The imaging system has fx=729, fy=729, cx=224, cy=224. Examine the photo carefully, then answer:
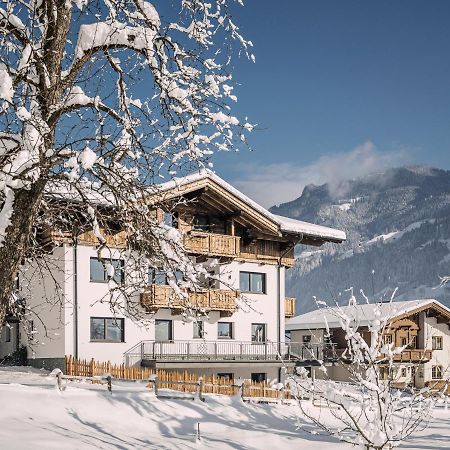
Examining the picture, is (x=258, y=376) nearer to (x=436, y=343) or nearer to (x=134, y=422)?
(x=134, y=422)

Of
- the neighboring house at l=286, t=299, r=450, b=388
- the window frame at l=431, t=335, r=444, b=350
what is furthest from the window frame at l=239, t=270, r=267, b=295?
the window frame at l=431, t=335, r=444, b=350

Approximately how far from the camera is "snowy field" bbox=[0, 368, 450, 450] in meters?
A: 17.3

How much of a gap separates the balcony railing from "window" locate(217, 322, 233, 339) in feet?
12.4

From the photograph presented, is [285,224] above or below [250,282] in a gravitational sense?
above

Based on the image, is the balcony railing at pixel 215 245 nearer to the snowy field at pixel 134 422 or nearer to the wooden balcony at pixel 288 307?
the wooden balcony at pixel 288 307

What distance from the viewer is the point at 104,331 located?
31.6 metres

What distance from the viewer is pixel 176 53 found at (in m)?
8.42

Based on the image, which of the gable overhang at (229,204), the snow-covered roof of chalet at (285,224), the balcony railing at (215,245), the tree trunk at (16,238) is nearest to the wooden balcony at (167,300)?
the balcony railing at (215,245)

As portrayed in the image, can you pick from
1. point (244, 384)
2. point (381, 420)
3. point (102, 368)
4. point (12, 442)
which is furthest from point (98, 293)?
point (381, 420)

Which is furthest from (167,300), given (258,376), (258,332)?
(258,376)

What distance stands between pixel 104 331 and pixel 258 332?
873cm

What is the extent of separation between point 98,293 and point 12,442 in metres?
16.4

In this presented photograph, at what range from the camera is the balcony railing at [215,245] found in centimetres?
3283

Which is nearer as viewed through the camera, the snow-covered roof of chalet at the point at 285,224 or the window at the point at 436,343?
the snow-covered roof of chalet at the point at 285,224
